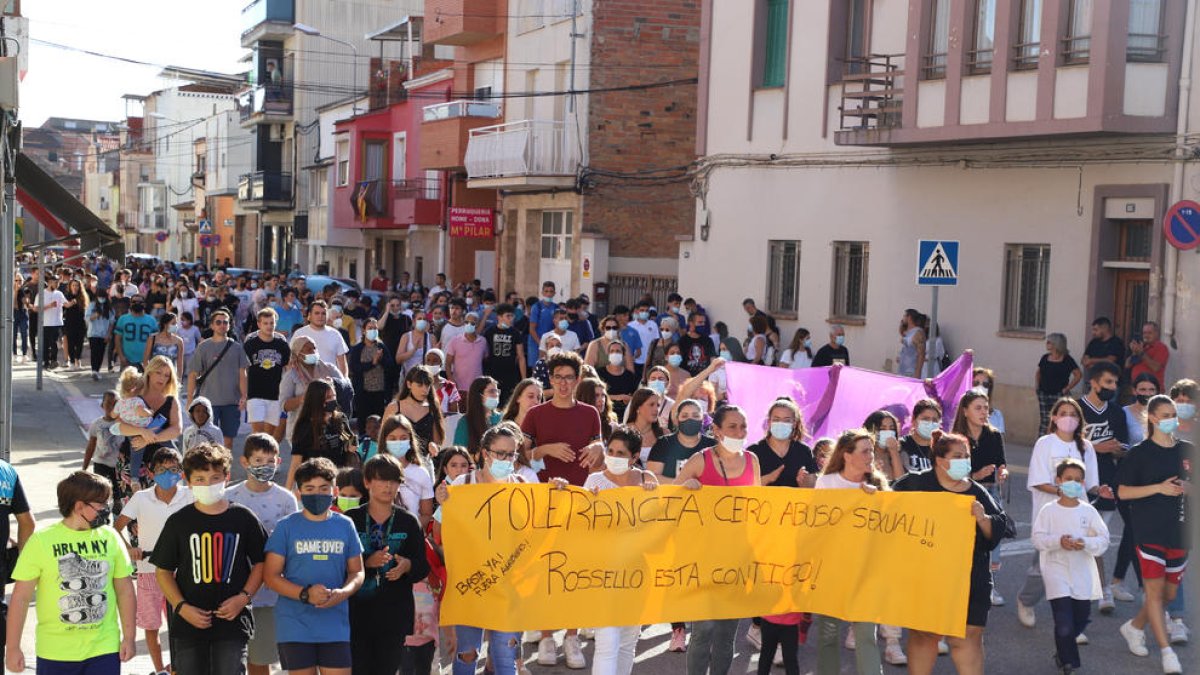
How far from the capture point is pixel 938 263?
1762 cm

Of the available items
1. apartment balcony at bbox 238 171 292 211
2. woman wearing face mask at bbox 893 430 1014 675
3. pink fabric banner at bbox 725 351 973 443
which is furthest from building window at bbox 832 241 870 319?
apartment balcony at bbox 238 171 292 211

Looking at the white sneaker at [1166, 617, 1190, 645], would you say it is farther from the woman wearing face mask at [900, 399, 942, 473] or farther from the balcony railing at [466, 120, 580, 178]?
the balcony railing at [466, 120, 580, 178]

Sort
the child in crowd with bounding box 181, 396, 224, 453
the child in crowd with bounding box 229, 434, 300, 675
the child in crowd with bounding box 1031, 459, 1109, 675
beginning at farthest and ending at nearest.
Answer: the child in crowd with bounding box 181, 396, 224, 453 → the child in crowd with bounding box 1031, 459, 1109, 675 → the child in crowd with bounding box 229, 434, 300, 675

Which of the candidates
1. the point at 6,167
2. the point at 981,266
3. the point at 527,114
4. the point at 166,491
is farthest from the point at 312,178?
the point at 166,491

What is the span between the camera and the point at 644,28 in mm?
32625

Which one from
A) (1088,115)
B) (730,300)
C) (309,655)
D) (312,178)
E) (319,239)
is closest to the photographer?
(309,655)

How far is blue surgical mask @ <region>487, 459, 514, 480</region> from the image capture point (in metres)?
7.82

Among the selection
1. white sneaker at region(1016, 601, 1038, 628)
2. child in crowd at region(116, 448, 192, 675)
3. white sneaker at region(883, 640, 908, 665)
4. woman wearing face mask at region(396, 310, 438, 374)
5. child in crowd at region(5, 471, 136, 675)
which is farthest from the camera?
woman wearing face mask at region(396, 310, 438, 374)

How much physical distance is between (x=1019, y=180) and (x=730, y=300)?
727 cm

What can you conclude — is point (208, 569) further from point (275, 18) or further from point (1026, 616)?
point (275, 18)

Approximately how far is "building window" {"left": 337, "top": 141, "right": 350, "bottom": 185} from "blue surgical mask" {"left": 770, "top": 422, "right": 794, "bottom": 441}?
44.1 metres

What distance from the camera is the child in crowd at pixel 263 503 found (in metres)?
7.36

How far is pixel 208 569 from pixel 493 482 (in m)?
1.62

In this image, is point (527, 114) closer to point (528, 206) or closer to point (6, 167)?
point (528, 206)
